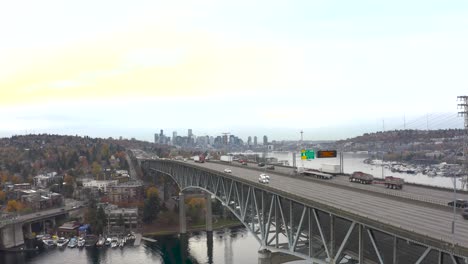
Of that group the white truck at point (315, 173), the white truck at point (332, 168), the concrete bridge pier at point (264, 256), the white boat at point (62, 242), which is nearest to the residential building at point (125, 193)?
the white boat at point (62, 242)

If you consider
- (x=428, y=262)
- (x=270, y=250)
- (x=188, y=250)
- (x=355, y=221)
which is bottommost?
(x=188, y=250)

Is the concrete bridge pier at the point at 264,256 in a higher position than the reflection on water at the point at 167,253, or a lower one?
higher

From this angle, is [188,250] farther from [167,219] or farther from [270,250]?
[270,250]

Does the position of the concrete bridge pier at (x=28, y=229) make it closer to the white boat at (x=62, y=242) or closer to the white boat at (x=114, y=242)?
the white boat at (x=62, y=242)

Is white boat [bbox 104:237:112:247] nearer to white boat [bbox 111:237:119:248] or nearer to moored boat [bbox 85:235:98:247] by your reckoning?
white boat [bbox 111:237:119:248]

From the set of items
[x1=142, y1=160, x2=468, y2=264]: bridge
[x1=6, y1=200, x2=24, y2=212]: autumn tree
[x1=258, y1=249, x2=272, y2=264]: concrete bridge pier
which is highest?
[x1=142, y1=160, x2=468, y2=264]: bridge

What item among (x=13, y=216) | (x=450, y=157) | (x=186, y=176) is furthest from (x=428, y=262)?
(x=450, y=157)

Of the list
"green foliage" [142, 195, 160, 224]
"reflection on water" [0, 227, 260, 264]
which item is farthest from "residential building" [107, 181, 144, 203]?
"reflection on water" [0, 227, 260, 264]

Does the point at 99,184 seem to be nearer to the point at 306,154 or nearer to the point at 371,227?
the point at 306,154
